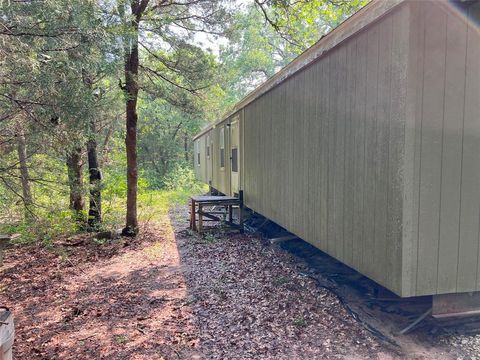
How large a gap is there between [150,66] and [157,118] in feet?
44.1

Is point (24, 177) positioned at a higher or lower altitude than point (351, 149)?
lower

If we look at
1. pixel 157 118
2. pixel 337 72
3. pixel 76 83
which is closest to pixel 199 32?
pixel 76 83

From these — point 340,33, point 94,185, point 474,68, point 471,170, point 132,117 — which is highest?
point 340,33

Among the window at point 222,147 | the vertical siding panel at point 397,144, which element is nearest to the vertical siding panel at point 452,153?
the vertical siding panel at point 397,144

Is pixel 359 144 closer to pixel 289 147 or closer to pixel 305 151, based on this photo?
pixel 305 151

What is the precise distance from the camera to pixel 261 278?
4.62 metres

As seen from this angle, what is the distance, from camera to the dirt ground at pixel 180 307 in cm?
293

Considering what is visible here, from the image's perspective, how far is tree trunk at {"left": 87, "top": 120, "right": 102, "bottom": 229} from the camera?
7.24 metres

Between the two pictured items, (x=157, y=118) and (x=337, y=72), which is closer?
(x=337, y=72)

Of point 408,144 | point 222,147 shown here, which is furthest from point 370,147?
point 222,147

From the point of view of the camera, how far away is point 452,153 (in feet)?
8.87

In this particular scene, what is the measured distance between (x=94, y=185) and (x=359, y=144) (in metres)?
5.35

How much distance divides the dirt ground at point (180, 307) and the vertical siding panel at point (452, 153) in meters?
0.66

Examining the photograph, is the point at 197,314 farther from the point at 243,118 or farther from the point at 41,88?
the point at 243,118
